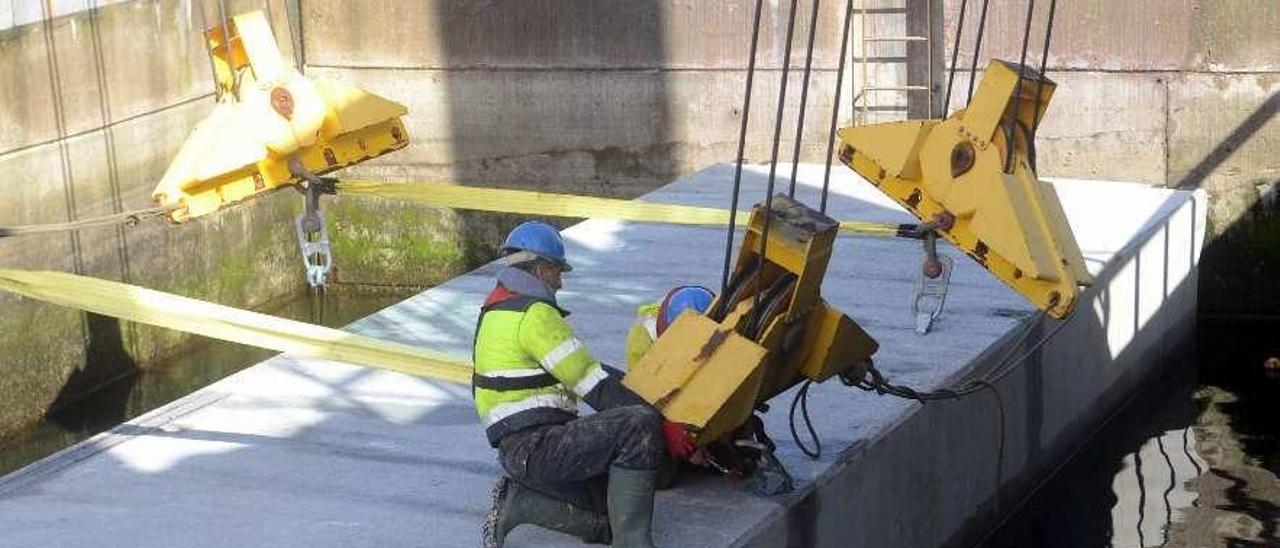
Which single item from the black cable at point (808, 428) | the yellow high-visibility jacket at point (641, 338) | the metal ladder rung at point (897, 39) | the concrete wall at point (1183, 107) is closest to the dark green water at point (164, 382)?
the metal ladder rung at point (897, 39)

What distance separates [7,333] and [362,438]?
590cm

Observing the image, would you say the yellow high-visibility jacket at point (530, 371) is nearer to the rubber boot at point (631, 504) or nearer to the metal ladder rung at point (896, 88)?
the rubber boot at point (631, 504)

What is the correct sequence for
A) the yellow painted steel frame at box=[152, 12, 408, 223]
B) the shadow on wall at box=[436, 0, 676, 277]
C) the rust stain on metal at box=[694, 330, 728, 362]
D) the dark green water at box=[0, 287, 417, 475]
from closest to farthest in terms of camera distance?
the rust stain on metal at box=[694, 330, 728, 362], the yellow painted steel frame at box=[152, 12, 408, 223], the dark green water at box=[0, 287, 417, 475], the shadow on wall at box=[436, 0, 676, 277]

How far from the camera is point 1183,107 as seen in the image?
14742 mm

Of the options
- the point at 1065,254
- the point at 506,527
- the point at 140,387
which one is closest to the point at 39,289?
the point at 506,527

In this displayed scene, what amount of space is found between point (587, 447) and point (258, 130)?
3.28 meters

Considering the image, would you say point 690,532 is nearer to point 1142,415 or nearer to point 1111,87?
point 1142,415

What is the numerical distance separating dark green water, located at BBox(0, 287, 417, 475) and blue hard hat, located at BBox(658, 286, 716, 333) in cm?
719

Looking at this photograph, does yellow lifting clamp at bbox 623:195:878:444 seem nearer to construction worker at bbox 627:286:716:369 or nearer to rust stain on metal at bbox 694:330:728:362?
rust stain on metal at bbox 694:330:728:362

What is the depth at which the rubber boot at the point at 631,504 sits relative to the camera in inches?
281

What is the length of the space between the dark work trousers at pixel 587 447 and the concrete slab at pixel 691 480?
1.59 feet

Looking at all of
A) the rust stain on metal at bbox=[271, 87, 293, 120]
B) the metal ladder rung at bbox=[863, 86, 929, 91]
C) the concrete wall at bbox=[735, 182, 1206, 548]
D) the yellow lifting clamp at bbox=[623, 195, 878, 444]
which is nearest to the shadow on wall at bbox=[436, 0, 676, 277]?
the metal ladder rung at bbox=[863, 86, 929, 91]

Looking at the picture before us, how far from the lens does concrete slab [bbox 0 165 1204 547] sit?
7844mm

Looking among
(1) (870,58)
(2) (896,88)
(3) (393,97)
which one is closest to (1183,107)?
(2) (896,88)
